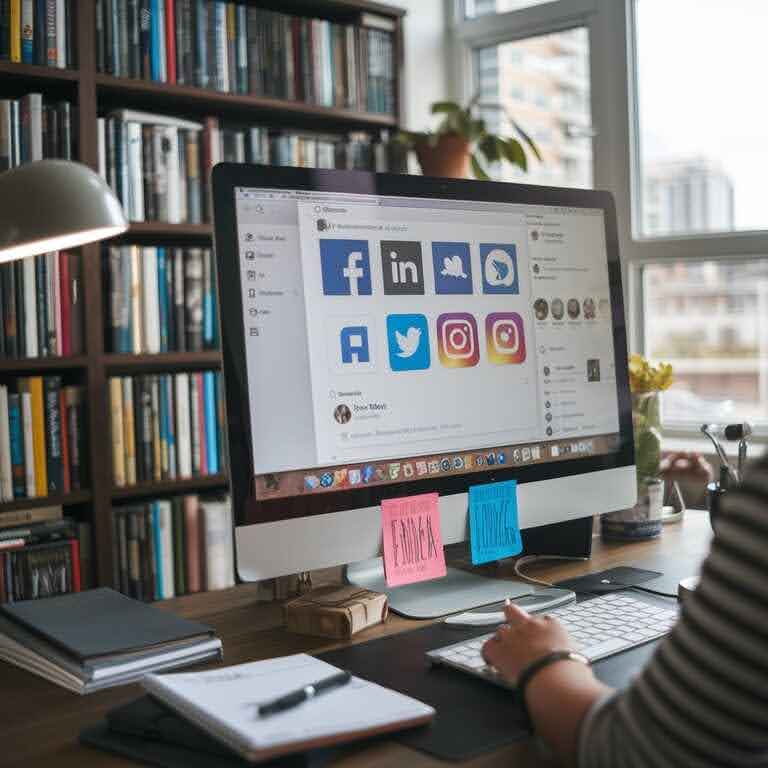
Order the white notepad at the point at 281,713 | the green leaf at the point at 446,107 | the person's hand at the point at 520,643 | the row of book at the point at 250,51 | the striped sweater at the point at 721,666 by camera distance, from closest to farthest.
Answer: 1. the striped sweater at the point at 721,666
2. the white notepad at the point at 281,713
3. the person's hand at the point at 520,643
4. the row of book at the point at 250,51
5. the green leaf at the point at 446,107

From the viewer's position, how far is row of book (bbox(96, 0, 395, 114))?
229 cm

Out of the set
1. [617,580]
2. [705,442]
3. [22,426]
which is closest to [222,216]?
[617,580]

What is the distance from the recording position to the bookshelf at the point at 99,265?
2.19 meters

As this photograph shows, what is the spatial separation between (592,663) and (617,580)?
12.9 inches

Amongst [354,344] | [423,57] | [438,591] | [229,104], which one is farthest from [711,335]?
[354,344]

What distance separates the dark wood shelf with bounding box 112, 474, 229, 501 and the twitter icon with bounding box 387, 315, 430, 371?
4.40 feet

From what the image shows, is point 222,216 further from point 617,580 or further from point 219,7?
point 219,7

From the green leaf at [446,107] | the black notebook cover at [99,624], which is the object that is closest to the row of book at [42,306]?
the green leaf at [446,107]

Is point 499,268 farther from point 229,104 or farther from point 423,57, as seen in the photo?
point 423,57

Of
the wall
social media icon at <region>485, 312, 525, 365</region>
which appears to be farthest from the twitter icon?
the wall

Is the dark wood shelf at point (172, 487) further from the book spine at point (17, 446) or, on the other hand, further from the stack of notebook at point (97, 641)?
the stack of notebook at point (97, 641)

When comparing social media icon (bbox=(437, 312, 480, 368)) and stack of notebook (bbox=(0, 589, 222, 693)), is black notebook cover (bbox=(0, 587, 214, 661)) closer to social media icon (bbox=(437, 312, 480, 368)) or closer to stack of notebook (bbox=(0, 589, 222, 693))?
stack of notebook (bbox=(0, 589, 222, 693))

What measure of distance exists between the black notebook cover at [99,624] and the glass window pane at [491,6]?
2425mm

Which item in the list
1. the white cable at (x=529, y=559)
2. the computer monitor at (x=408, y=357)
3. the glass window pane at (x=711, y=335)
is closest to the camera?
the computer monitor at (x=408, y=357)
